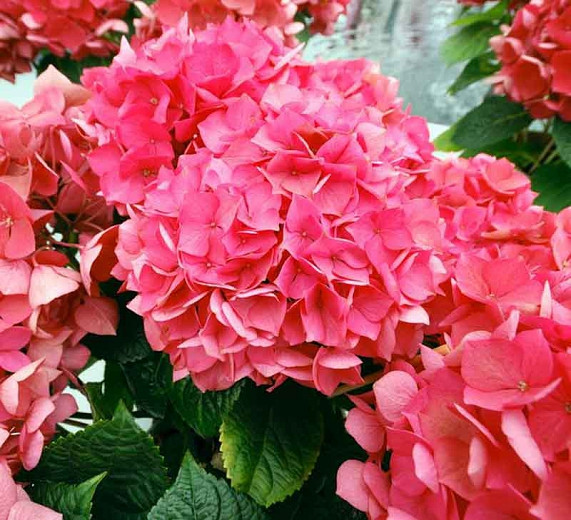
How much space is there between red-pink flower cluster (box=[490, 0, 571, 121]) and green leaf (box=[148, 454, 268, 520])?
646mm

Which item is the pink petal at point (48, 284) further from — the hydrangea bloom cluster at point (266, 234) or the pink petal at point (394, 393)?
the pink petal at point (394, 393)

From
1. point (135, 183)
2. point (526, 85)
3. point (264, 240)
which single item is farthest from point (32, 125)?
point (526, 85)

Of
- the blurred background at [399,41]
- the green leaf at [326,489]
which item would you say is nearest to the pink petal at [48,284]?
the green leaf at [326,489]

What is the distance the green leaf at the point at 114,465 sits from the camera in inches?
15.8

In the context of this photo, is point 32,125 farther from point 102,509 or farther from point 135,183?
point 102,509

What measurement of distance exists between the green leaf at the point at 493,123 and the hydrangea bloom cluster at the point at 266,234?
653 millimetres

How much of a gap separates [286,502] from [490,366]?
0.24 metres

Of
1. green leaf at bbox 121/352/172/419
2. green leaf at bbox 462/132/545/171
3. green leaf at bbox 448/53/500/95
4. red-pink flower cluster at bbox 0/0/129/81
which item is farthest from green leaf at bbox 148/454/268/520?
green leaf at bbox 448/53/500/95

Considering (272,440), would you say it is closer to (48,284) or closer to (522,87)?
(48,284)

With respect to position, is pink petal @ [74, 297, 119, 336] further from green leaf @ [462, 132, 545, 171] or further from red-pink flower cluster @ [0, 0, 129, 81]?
green leaf @ [462, 132, 545, 171]

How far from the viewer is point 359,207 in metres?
0.38

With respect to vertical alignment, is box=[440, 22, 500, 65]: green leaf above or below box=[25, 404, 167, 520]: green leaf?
above

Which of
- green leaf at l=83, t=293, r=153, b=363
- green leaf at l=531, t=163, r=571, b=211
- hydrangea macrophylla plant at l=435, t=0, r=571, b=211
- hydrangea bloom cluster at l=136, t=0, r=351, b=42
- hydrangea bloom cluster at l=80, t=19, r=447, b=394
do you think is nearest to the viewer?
hydrangea bloom cluster at l=80, t=19, r=447, b=394

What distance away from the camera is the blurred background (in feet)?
4.67
